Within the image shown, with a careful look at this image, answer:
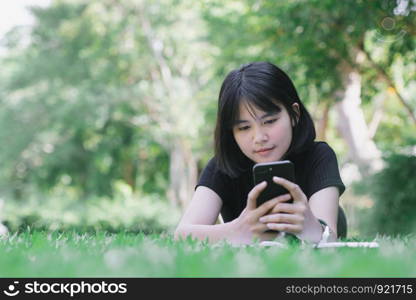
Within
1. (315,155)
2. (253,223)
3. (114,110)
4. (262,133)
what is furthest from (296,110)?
(114,110)

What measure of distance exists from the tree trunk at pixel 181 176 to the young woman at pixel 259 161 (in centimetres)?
1922

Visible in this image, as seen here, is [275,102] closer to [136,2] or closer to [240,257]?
[240,257]

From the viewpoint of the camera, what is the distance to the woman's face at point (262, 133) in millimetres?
2998

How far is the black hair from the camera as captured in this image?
3.07 m

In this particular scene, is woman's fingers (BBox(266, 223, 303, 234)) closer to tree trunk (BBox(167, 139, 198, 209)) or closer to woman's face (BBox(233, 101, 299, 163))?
woman's face (BBox(233, 101, 299, 163))

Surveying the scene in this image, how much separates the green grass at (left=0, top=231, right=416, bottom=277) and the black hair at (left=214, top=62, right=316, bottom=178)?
1.20m

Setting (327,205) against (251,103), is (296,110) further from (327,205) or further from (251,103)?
(327,205)

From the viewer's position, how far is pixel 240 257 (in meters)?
1.72

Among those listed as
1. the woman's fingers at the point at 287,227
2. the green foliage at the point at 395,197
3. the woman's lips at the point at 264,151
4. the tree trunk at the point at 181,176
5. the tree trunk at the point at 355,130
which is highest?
the tree trunk at the point at 181,176

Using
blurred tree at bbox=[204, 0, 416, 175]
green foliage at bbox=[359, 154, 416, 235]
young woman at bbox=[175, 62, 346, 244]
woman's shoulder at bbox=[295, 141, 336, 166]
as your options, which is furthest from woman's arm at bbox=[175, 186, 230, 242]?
green foliage at bbox=[359, 154, 416, 235]

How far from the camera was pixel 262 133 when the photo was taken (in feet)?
9.78

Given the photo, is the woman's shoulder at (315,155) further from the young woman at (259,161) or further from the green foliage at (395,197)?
the green foliage at (395,197)

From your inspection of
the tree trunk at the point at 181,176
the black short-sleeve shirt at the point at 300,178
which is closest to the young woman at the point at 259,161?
the black short-sleeve shirt at the point at 300,178

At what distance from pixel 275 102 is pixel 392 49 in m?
6.38
